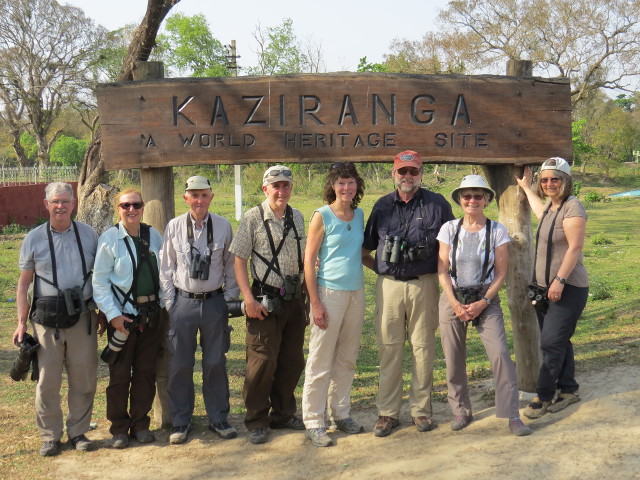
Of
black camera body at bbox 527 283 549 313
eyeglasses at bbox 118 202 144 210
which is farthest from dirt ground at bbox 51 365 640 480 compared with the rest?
eyeglasses at bbox 118 202 144 210

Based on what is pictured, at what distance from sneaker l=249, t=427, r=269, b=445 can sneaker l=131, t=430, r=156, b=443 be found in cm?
69

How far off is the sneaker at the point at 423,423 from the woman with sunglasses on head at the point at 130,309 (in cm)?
182

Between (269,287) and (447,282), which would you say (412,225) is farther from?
(269,287)

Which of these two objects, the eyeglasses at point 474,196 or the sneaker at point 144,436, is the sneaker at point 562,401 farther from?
the sneaker at point 144,436

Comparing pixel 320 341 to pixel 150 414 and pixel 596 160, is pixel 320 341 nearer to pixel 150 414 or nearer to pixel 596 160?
pixel 150 414

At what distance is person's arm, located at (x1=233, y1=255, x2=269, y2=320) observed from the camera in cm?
471

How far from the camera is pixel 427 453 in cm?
440

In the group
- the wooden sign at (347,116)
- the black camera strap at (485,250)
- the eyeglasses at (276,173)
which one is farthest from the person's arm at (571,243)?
the eyeglasses at (276,173)

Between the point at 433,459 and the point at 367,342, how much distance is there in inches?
167

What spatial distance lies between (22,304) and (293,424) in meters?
1.98

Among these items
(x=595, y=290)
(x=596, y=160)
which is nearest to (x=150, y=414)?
(x=595, y=290)

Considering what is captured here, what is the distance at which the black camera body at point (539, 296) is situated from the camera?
4.86 m

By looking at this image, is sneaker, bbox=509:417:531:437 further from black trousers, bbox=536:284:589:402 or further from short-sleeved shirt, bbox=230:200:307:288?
short-sleeved shirt, bbox=230:200:307:288

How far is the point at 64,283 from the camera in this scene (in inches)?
184
